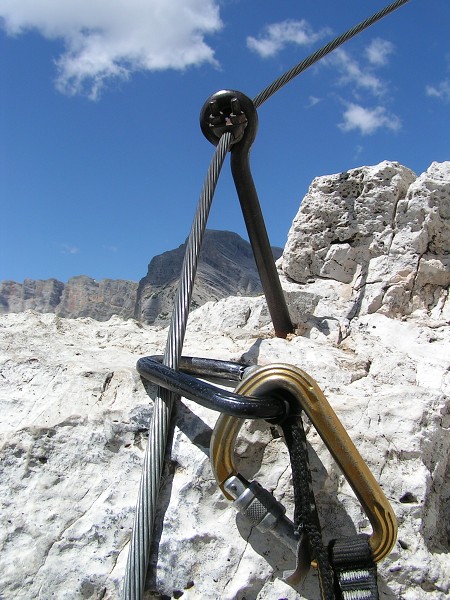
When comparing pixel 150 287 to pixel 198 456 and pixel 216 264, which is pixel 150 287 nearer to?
pixel 216 264

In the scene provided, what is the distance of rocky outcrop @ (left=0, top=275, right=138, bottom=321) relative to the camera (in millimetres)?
56594

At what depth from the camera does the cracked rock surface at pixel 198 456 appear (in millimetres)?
1431

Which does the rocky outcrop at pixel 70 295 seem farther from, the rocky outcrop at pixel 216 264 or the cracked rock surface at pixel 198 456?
the cracked rock surface at pixel 198 456

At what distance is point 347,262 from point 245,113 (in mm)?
843

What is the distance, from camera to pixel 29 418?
1709 millimetres

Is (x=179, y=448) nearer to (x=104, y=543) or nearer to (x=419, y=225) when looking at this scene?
(x=104, y=543)

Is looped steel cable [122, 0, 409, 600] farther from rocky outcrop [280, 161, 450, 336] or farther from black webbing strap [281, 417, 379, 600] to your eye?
rocky outcrop [280, 161, 450, 336]

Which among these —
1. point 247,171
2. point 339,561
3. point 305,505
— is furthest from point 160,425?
point 247,171

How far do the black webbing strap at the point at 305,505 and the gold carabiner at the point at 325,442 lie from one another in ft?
0.22

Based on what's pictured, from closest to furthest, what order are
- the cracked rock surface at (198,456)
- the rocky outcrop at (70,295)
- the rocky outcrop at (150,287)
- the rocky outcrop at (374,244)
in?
the cracked rock surface at (198,456)
the rocky outcrop at (374,244)
the rocky outcrop at (150,287)
the rocky outcrop at (70,295)

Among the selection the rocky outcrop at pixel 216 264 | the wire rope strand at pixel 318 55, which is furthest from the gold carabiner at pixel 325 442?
the rocky outcrop at pixel 216 264

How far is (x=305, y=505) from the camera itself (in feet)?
4.37

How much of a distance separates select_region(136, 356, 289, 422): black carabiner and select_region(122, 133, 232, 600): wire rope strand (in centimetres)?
7

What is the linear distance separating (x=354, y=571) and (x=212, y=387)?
54 centimetres
